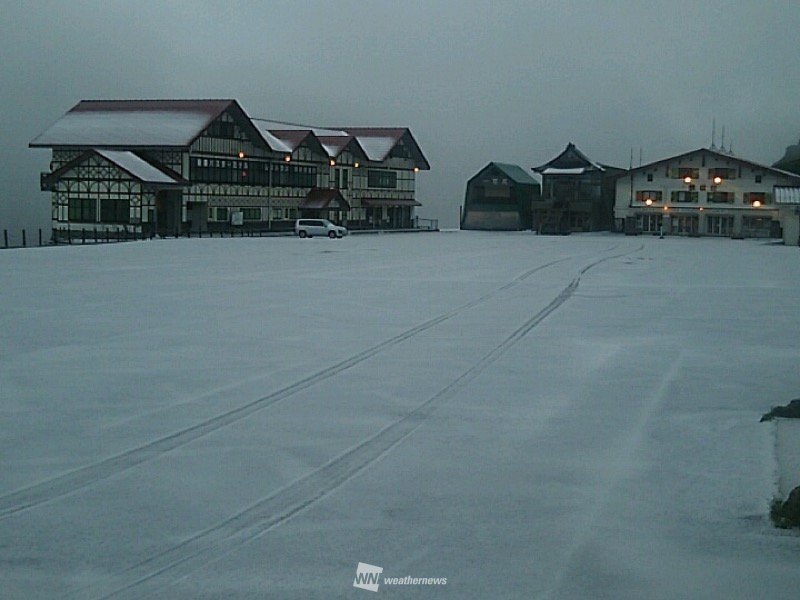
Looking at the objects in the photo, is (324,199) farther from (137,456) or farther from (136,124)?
(137,456)

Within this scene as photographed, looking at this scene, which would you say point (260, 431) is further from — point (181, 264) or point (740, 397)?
point (181, 264)

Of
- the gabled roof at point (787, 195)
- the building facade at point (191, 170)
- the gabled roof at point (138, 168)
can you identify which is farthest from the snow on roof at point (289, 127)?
the gabled roof at point (787, 195)

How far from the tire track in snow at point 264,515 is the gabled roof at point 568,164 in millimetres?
69567

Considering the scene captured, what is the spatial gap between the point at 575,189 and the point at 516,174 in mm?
7652

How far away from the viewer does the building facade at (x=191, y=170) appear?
174 ft

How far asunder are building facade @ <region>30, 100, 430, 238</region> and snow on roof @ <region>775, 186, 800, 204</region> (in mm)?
26921

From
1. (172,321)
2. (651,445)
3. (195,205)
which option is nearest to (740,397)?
(651,445)

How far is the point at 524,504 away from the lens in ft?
22.9

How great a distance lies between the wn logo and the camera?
18.0 ft

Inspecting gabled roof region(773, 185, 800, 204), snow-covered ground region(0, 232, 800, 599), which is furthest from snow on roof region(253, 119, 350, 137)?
snow-covered ground region(0, 232, 800, 599)

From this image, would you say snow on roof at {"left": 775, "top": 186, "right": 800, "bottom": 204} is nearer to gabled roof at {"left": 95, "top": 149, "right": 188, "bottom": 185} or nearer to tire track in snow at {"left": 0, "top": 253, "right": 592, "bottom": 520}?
gabled roof at {"left": 95, "top": 149, "right": 188, "bottom": 185}

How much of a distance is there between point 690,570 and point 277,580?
2258 millimetres

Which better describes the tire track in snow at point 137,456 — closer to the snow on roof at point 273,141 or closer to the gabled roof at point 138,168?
the gabled roof at point 138,168

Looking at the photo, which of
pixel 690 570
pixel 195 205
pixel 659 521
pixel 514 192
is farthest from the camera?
pixel 514 192
